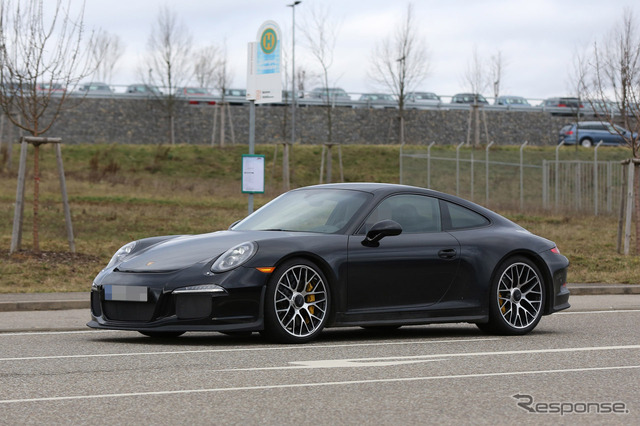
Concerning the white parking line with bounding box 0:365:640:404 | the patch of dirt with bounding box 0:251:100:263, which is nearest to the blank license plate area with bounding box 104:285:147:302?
the white parking line with bounding box 0:365:640:404

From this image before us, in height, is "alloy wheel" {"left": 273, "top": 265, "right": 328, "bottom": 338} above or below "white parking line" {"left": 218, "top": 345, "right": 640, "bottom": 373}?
above

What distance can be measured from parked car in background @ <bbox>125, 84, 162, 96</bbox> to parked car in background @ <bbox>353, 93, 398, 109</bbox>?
1236 cm

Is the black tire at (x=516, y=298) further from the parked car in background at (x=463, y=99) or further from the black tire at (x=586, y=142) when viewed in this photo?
the parked car in background at (x=463, y=99)

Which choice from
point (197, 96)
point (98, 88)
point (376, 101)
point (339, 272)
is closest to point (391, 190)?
point (339, 272)

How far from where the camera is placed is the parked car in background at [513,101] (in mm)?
66000

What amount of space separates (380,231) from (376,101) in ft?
184

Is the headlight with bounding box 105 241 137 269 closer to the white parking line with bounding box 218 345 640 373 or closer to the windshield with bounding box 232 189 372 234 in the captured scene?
the windshield with bounding box 232 189 372 234

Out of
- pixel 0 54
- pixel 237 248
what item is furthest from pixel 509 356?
pixel 0 54

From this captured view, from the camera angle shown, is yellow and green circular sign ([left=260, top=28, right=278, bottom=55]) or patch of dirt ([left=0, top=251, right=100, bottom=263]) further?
patch of dirt ([left=0, top=251, right=100, bottom=263])

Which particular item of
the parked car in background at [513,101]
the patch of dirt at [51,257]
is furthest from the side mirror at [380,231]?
the parked car in background at [513,101]

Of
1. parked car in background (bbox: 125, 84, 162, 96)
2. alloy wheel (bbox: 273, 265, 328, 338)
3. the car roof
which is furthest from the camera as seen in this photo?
parked car in background (bbox: 125, 84, 162, 96)

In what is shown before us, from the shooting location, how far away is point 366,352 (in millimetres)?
8344

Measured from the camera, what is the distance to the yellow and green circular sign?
56.3ft

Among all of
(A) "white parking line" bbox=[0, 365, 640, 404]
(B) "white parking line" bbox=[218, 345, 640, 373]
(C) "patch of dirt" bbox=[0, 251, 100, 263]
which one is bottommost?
(C) "patch of dirt" bbox=[0, 251, 100, 263]
